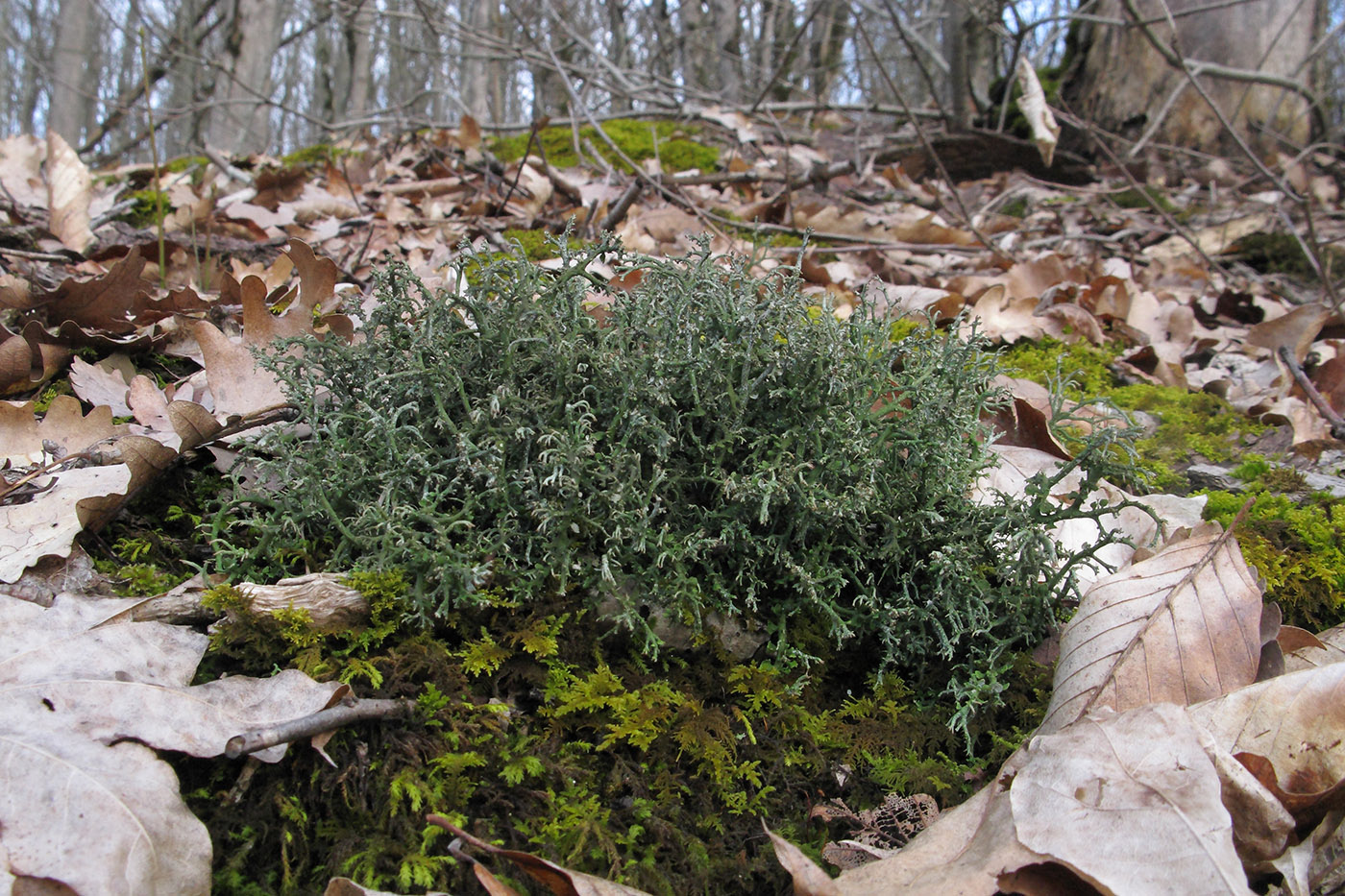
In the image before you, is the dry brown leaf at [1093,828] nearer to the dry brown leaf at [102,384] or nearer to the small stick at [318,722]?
the small stick at [318,722]

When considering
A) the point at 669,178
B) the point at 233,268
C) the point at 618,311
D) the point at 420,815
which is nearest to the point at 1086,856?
the point at 420,815

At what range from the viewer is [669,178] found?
13.6 feet

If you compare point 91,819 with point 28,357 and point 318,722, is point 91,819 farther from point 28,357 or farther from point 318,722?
point 28,357

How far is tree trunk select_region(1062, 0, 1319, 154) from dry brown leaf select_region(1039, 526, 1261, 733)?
504cm

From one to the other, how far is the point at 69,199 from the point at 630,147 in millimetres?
3110

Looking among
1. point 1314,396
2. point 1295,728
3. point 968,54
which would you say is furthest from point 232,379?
point 968,54

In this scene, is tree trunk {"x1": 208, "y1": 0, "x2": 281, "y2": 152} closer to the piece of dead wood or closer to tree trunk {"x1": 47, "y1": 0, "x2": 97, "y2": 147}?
tree trunk {"x1": 47, "y1": 0, "x2": 97, "y2": 147}

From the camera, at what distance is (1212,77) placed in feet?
18.5

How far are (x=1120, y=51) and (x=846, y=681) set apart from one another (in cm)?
612

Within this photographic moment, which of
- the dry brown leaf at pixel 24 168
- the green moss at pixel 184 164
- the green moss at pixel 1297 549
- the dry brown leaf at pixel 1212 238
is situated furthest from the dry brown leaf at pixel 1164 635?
the green moss at pixel 184 164

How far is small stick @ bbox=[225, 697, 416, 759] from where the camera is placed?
1.22m

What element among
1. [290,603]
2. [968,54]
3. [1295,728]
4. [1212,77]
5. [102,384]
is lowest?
[1295,728]

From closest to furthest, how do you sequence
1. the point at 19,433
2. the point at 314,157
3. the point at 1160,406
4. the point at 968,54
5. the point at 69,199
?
the point at 19,433 < the point at 1160,406 < the point at 69,199 < the point at 314,157 < the point at 968,54

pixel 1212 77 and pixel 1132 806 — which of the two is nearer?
pixel 1132 806
